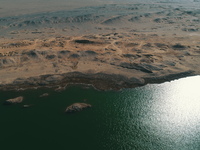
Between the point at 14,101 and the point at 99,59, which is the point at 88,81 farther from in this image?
the point at 14,101

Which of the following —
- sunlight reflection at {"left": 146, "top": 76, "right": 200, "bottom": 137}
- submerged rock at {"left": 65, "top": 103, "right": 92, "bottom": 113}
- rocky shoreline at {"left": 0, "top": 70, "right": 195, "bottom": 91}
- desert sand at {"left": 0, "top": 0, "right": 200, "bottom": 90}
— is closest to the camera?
sunlight reflection at {"left": 146, "top": 76, "right": 200, "bottom": 137}

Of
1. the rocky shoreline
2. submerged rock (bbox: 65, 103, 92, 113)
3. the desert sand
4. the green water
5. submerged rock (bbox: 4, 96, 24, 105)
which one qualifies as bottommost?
the green water

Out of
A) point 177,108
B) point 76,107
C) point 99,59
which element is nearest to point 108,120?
point 76,107

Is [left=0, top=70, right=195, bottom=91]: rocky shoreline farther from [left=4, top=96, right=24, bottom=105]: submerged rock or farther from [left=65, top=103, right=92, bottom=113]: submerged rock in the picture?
[left=65, top=103, right=92, bottom=113]: submerged rock

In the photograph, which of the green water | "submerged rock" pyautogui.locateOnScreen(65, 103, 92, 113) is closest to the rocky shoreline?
the green water

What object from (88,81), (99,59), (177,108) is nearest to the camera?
(177,108)

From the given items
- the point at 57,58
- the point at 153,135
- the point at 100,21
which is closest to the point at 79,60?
the point at 57,58

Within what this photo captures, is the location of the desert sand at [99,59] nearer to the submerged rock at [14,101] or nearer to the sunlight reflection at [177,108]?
the sunlight reflection at [177,108]

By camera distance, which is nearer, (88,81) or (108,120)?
(108,120)

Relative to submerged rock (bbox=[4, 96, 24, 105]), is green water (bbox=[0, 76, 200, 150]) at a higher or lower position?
lower
